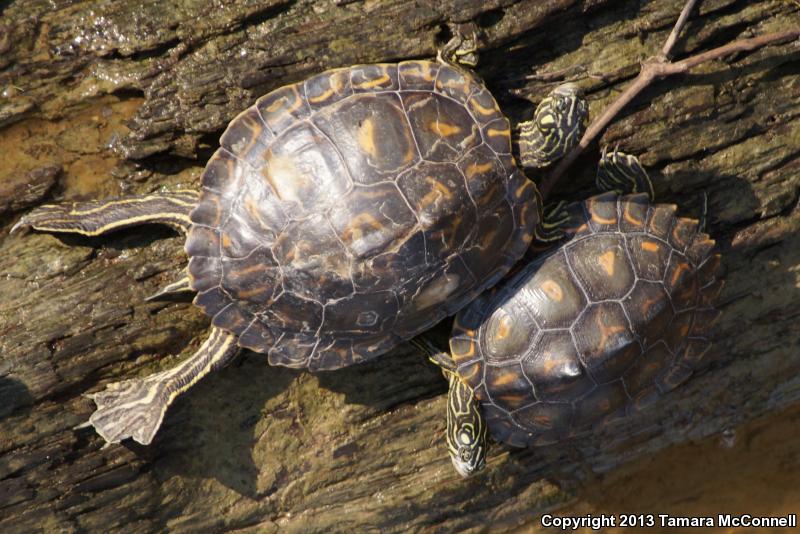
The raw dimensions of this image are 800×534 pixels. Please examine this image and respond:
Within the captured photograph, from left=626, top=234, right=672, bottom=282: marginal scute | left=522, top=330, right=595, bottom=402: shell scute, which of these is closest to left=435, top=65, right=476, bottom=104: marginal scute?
left=626, top=234, right=672, bottom=282: marginal scute

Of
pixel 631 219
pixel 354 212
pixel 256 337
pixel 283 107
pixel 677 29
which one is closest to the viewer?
pixel 354 212

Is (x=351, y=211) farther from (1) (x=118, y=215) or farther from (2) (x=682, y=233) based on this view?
(2) (x=682, y=233)

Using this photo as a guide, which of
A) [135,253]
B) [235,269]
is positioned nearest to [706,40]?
[235,269]

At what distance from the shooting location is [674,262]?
5.01m

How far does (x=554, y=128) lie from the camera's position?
4.87 m

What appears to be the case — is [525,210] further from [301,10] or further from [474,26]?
[301,10]

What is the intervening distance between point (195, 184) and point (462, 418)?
2.86 meters

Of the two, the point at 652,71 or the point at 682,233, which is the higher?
the point at 652,71

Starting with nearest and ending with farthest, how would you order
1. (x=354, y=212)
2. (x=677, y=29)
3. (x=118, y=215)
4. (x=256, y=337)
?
(x=354, y=212) < (x=256, y=337) < (x=118, y=215) < (x=677, y=29)

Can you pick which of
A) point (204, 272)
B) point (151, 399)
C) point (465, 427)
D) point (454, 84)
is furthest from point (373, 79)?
point (151, 399)

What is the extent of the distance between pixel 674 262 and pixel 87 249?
462 centimetres

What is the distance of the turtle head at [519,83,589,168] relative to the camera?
4.88 meters

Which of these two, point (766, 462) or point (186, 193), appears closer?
point (186, 193)

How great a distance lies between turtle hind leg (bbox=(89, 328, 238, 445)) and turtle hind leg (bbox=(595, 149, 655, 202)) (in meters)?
3.24
